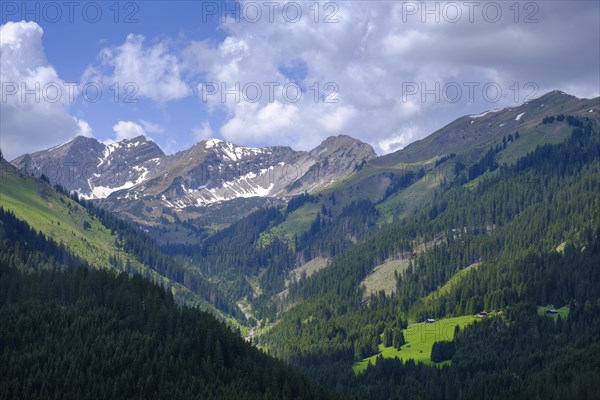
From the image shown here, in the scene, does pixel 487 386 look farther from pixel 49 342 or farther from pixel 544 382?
pixel 49 342

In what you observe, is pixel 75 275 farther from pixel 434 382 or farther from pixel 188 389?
pixel 434 382

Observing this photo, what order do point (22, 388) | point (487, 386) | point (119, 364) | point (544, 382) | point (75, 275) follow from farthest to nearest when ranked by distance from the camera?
point (75, 275) < point (487, 386) < point (544, 382) < point (119, 364) < point (22, 388)

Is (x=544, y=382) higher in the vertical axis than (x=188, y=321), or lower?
lower

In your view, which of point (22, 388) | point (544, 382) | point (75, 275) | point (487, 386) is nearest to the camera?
point (22, 388)

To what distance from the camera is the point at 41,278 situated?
633 feet

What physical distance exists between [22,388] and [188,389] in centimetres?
3164

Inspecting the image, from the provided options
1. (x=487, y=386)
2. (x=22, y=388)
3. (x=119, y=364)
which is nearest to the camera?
(x=22, y=388)

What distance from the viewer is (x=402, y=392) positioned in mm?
198500

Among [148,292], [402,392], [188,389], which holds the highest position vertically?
[148,292]

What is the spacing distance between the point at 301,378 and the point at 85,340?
167 ft

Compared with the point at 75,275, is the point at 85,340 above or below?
below

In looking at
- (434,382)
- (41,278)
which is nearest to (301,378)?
(434,382)

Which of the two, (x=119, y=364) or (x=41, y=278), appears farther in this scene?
(x=41, y=278)

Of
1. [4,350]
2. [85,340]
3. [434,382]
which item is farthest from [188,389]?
[434,382]
